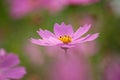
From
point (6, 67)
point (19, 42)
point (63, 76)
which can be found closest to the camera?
point (63, 76)

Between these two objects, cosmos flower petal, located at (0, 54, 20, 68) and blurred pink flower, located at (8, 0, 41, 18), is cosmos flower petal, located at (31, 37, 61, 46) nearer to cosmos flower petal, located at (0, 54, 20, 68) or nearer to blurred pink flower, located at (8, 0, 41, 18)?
cosmos flower petal, located at (0, 54, 20, 68)

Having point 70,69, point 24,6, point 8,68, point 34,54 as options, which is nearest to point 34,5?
point 24,6

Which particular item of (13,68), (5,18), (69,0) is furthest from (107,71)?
(5,18)

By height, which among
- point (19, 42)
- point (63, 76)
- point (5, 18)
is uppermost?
point (5, 18)

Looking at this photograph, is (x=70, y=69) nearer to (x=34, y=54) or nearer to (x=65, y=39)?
(x=65, y=39)

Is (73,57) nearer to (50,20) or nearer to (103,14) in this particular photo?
(103,14)

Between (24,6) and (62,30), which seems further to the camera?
(24,6)

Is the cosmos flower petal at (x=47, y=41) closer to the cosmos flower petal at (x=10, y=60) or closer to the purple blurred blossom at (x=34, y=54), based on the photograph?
the cosmos flower petal at (x=10, y=60)

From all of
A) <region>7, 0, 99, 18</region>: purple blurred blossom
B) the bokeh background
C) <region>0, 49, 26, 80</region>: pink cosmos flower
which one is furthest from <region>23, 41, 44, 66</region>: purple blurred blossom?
<region>0, 49, 26, 80</region>: pink cosmos flower
